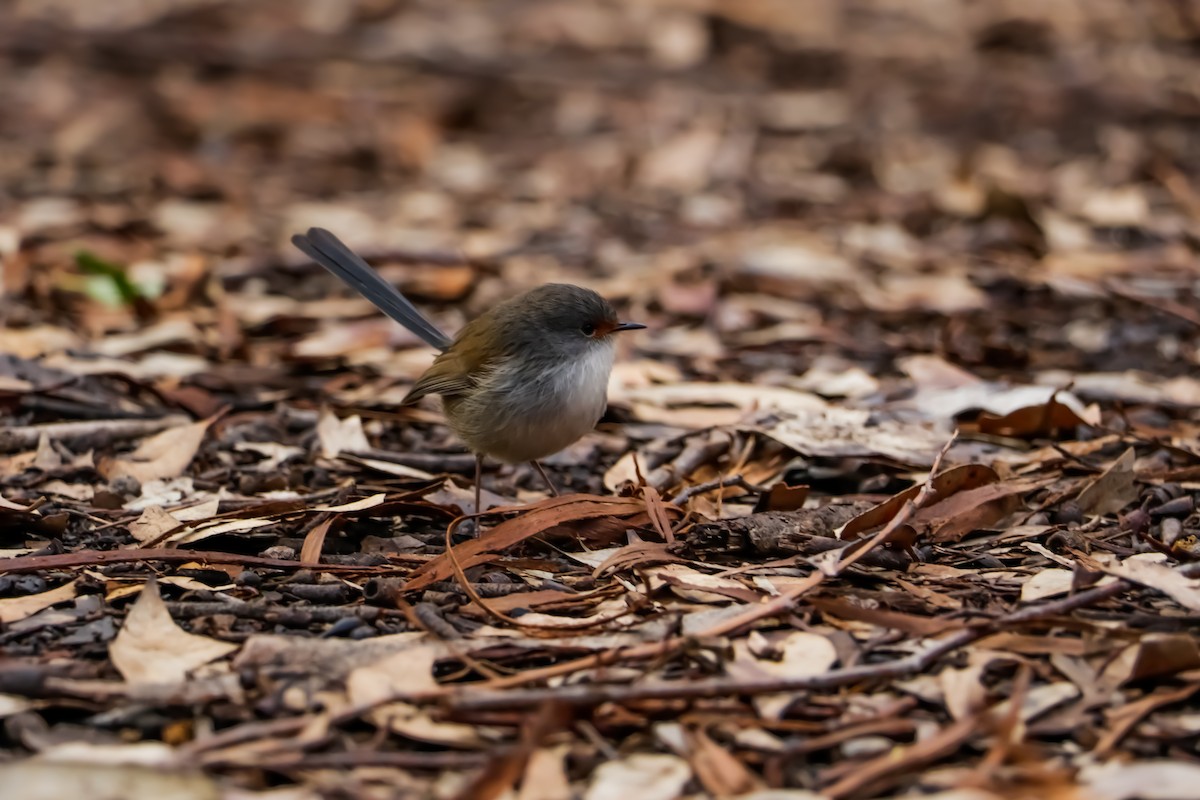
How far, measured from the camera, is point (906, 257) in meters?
8.00

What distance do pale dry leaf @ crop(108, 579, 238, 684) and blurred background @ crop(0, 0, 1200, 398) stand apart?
243 cm

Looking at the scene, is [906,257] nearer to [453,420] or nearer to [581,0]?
[453,420]

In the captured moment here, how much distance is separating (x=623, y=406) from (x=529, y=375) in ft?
3.24

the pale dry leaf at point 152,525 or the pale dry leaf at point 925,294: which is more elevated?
the pale dry leaf at point 925,294

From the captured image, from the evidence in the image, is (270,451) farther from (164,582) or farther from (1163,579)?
(1163,579)

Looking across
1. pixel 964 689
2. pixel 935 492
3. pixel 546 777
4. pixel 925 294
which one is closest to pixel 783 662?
pixel 964 689

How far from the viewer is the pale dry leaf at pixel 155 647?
3219mm

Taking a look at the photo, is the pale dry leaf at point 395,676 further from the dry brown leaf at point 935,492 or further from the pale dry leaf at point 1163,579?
the pale dry leaf at point 1163,579

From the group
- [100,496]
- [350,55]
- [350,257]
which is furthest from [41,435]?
[350,55]

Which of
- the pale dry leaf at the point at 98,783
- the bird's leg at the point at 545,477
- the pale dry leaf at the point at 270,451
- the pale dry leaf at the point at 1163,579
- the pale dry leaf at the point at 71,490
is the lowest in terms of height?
the bird's leg at the point at 545,477

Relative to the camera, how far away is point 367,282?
5.58 metres

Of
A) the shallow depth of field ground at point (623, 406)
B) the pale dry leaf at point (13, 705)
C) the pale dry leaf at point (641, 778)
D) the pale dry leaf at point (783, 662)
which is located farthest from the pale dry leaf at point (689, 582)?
the pale dry leaf at point (13, 705)

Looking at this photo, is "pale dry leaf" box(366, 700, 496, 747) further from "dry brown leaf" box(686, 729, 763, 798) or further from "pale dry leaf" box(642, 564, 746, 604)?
"pale dry leaf" box(642, 564, 746, 604)

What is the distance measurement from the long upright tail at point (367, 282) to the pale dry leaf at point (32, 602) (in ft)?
6.91
